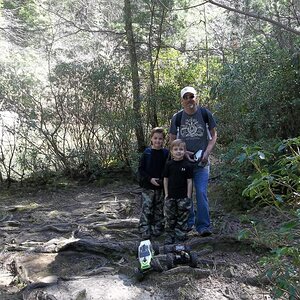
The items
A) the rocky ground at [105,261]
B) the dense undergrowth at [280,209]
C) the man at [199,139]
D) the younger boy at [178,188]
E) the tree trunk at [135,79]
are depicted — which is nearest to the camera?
the dense undergrowth at [280,209]

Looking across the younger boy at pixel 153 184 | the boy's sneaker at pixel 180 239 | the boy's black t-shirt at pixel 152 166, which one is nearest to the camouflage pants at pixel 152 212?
the younger boy at pixel 153 184

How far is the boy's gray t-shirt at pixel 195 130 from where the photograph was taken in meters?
5.26

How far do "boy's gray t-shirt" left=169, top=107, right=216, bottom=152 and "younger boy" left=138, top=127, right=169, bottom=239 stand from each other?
0.26 meters

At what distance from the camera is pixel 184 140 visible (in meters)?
5.33

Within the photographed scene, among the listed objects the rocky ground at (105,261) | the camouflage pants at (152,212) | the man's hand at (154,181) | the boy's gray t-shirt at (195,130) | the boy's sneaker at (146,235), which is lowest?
the rocky ground at (105,261)

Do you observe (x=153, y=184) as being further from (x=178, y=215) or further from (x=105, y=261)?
(x=105, y=261)

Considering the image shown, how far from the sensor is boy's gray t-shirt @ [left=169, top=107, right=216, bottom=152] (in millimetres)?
5262

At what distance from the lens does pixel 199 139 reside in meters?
5.29

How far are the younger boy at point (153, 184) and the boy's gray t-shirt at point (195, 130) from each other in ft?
0.85

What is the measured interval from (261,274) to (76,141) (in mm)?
5863

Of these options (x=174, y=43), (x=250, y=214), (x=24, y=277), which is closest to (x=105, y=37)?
(x=174, y=43)

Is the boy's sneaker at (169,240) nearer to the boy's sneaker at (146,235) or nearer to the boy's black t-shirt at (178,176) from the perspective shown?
the boy's sneaker at (146,235)

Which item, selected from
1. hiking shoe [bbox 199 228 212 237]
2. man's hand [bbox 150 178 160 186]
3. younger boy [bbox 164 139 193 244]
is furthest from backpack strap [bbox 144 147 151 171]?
hiking shoe [bbox 199 228 212 237]

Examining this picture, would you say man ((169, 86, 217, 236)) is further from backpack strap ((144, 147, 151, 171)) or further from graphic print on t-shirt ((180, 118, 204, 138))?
backpack strap ((144, 147, 151, 171))
